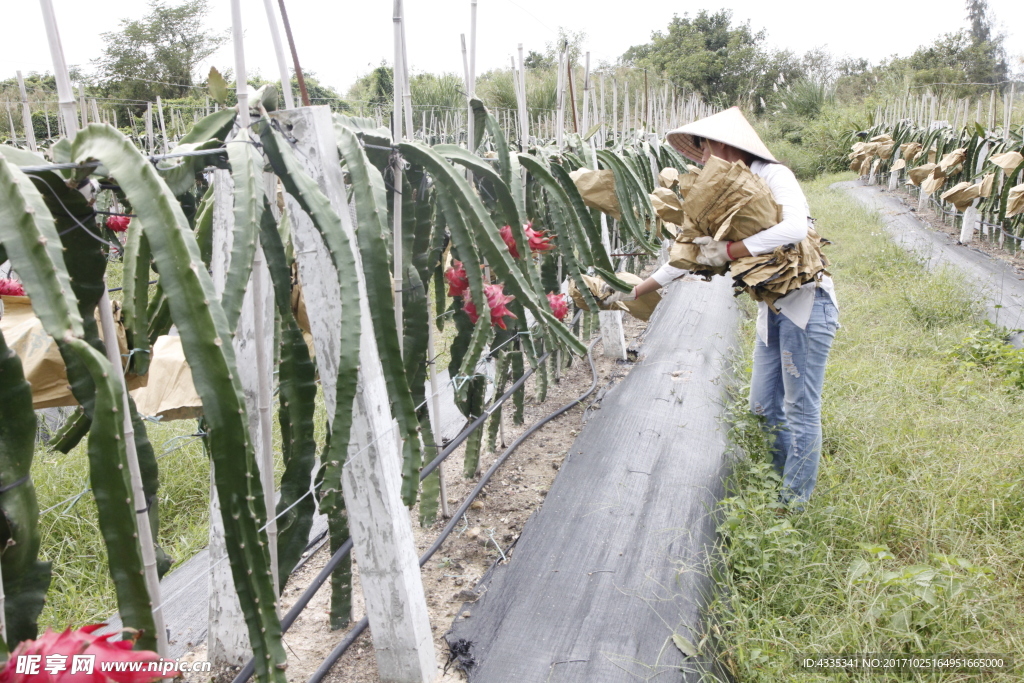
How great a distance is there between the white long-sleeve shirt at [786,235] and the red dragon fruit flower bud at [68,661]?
1794mm

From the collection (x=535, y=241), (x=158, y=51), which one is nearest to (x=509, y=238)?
(x=535, y=241)

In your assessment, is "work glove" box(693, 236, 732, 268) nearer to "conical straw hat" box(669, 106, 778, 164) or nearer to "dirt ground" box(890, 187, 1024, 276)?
"conical straw hat" box(669, 106, 778, 164)

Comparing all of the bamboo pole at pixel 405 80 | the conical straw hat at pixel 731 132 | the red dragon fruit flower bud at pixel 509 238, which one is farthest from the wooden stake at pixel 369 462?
the conical straw hat at pixel 731 132

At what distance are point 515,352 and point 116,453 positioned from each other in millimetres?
1766

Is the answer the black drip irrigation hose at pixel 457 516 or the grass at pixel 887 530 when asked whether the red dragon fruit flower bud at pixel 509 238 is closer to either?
the black drip irrigation hose at pixel 457 516

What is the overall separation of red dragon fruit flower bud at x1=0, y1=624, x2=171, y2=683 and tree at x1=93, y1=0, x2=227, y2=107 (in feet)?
70.8

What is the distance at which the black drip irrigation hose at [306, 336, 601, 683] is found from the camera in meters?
1.45

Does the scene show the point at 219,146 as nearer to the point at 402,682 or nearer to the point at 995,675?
the point at 402,682

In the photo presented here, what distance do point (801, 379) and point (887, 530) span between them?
512 mm

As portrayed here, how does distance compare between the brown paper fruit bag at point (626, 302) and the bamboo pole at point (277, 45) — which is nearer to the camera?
the bamboo pole at point (277, 45)

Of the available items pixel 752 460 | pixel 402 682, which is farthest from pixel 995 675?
pixel 402 682

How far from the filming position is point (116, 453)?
29.8 inches

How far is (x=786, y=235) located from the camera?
196 cm

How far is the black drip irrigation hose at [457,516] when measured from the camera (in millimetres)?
1451
